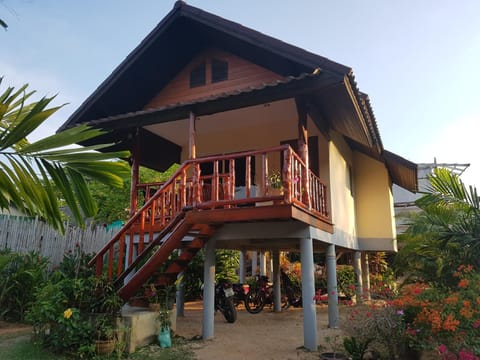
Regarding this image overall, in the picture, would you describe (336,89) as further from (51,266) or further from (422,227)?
(51,266)

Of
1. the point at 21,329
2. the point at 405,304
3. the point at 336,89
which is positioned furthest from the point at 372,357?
the point at 21,329

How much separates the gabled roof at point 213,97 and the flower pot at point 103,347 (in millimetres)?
4295

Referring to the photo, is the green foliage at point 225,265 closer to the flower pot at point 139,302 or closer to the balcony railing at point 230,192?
the balcony railing at point 230,192

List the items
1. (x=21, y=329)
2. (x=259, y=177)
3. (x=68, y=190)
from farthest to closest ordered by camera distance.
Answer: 1. (x=259, y=177)
2. (x=21, y=329)
3. (x=68, y=190)

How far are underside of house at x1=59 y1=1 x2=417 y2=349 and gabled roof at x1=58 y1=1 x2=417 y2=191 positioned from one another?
0.08 feet

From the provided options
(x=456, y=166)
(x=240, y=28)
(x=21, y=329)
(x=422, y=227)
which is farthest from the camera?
(x=456, y=166)

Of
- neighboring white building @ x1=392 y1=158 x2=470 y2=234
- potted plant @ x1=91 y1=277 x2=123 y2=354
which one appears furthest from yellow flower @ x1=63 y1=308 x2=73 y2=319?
neighboring white building @ x1=392 y1=158 x2=470 y2=234

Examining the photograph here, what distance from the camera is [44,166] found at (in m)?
2.33

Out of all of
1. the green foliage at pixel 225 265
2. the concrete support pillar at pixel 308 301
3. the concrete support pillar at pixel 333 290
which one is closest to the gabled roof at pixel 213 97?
the concrete support pillar at pixel 308 301

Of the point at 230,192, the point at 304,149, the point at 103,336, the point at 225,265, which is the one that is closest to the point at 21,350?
the point at 103,336

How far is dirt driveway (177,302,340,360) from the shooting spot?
6.03 metres

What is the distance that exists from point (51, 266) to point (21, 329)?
7.74ft

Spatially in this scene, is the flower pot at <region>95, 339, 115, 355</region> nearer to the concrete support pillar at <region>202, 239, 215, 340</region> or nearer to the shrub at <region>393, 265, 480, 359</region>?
the concrete support pillar at <region>202, 239, 215, 340</region>

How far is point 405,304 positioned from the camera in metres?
5.07
